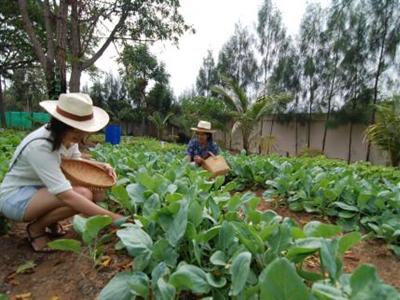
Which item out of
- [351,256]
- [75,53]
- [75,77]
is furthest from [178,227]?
[75,53]

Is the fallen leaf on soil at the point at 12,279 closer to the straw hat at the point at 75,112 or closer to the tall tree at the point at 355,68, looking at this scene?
the straw hat at the point at 75,112

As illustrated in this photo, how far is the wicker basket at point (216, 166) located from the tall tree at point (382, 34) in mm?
11509

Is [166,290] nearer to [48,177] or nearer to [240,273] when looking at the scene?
[240,273]

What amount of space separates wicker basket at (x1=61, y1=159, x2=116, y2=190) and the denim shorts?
9.8 inches

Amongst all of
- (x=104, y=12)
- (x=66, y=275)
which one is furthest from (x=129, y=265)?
(x=104, y=12)

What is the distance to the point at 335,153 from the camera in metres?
17.4

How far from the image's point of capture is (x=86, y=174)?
2.79 metres

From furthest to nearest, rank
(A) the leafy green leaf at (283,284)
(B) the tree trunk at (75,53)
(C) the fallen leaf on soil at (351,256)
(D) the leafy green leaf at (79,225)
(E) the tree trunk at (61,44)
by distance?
(B) the tree trunk at (75,53), (E) the tree trunk at (61,44), (C) the fallen leaf on soil at (351,256), (D) the leafy green leaf at (79,225), (A) the leafy green leaf at (283,284)

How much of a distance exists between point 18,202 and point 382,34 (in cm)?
1555

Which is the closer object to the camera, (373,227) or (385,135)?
(373,227)

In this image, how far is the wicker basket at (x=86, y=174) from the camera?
2572 millimetres

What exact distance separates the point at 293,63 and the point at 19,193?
1730 centimetres

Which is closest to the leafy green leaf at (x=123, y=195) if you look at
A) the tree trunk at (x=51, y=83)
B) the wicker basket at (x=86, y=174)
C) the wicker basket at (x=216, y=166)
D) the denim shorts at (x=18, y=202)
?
the wicker basket at (x=86, y=174)

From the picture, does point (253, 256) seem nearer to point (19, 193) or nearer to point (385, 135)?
point (19, 193)
